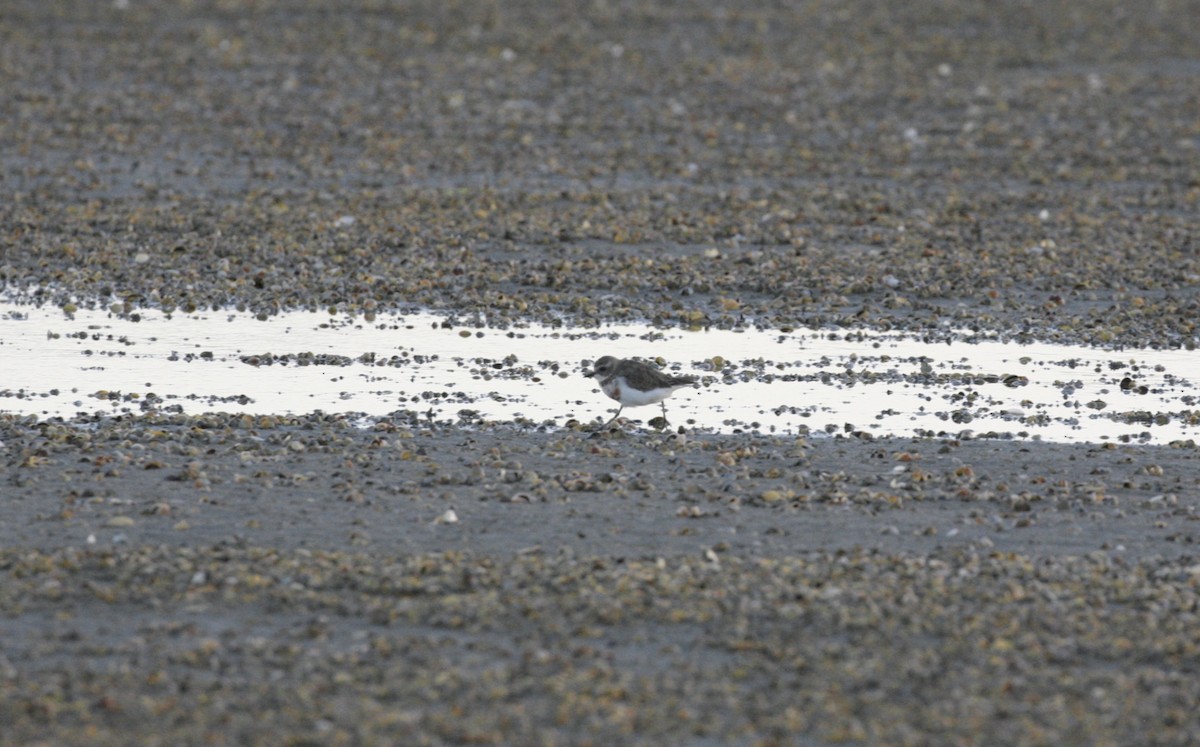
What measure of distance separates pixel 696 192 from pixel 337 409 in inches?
325

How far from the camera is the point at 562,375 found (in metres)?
12.5

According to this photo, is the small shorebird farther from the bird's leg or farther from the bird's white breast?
the bird's leg

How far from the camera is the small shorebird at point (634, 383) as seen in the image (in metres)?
10.9

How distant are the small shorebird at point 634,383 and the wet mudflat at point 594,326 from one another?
251 millimetres

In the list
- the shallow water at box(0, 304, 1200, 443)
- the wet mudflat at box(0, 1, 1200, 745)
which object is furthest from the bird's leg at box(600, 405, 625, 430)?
the wet mudflat at box(0, 1, 1200, 745)

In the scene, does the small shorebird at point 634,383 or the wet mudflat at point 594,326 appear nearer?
the wet mudflat at point 594,326

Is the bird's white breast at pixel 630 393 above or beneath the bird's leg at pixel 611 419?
above

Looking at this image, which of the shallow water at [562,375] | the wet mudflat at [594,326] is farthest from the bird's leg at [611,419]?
the wet mudflat at [594,326]

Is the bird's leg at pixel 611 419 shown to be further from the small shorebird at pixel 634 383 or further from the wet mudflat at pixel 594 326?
the wet mudflat at pixel 594 326

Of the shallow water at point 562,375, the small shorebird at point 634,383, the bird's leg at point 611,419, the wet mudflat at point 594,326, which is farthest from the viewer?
the shallow water at point 562,375

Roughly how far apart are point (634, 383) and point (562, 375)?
1.70 m

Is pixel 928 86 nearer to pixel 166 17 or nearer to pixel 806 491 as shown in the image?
pixel 166 17

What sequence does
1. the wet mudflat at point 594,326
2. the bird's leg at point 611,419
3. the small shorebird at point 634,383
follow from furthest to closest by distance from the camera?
the bird's leg at point 611,419 → the small shorebird at point 634,383 → the wet mudflat at point 594,326

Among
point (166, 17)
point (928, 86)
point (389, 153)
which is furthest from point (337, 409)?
point (166, 17)
